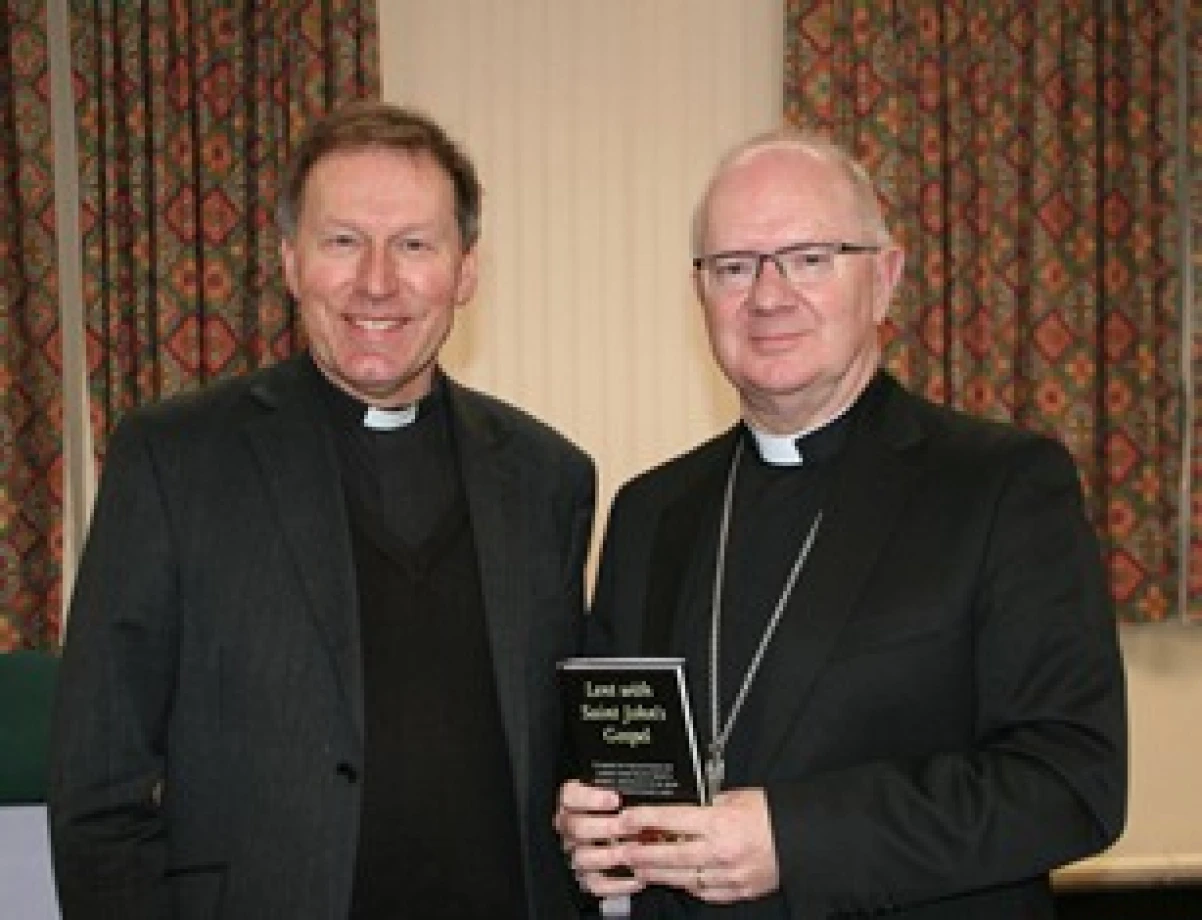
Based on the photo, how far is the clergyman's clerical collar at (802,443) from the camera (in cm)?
240

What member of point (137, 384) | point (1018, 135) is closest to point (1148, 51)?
point (1018, 135)

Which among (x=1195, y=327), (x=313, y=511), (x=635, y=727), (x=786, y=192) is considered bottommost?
(x=635, y=727)

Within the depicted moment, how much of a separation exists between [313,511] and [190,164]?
3.25 metres

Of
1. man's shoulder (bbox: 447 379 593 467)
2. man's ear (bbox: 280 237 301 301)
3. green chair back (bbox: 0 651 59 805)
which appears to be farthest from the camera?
green chair back (bbox: 0 651 59 805)

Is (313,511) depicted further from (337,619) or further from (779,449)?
(779,449)

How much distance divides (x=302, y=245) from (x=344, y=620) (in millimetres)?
633

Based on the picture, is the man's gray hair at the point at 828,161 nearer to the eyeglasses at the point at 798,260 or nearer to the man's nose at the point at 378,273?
the eyeglasses at the point at 798,260

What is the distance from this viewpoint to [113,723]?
7.20ft

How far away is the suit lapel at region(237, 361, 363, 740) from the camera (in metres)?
2.26

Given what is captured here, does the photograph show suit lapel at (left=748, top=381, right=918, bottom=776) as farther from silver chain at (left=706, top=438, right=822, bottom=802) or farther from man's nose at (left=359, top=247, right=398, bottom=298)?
man's nose at (left=359, top=247, right=398, bottom=298)

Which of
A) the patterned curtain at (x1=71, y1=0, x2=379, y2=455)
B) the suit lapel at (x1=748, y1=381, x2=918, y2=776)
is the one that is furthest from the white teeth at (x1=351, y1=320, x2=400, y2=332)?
the patterned curtain at (x1=71, y1=0, x2=379, y2=455)

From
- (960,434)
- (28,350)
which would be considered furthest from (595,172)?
(960,434)

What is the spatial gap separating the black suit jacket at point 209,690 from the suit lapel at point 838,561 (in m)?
0.44

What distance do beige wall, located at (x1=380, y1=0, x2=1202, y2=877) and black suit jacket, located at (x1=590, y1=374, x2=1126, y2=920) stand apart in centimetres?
340
